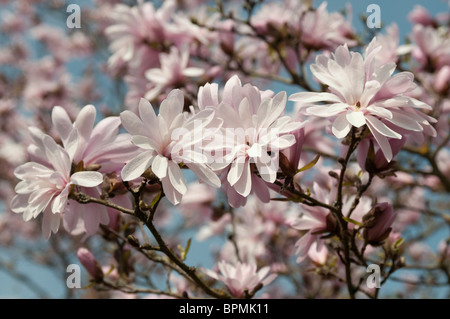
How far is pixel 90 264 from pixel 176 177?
547 millimetres

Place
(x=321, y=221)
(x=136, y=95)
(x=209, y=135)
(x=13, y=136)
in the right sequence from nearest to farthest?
(x=209, y=135) < (x=321, y=221) < (x=136, y=95) < (x=13, y=136)

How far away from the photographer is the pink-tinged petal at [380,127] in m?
0.81

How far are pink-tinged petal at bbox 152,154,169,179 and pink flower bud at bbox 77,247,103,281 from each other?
1.78 feet

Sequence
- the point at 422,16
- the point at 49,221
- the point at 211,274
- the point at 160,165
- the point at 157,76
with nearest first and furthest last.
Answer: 1. the point at 160,165
2. the point at 49,221
3. the point at 211,274
4. the point at 157,76
5. the point at 422,16

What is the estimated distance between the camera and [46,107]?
3445 millimetres

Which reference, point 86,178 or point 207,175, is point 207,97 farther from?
point 86,178

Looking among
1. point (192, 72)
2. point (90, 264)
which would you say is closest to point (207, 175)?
point (90, 264)

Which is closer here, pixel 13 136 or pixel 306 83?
pixel 306 83

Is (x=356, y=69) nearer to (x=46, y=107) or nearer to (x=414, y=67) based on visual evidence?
(x=414, y=67)

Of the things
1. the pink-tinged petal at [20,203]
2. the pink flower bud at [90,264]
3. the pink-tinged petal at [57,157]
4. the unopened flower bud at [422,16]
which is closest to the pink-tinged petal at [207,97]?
the pink-tinged petal at [57,157]

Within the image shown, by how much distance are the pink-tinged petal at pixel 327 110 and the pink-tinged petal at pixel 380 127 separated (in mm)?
49

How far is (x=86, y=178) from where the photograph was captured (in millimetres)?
822

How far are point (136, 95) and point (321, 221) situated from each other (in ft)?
3.51
